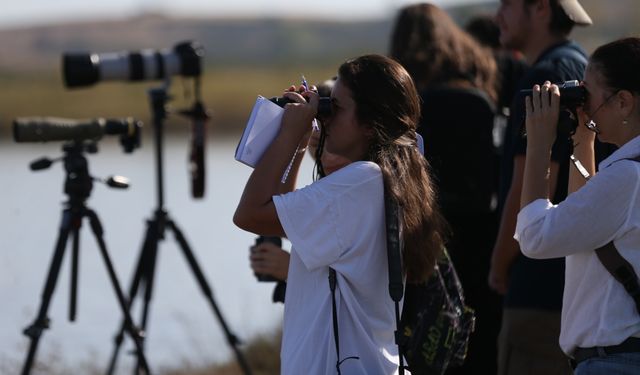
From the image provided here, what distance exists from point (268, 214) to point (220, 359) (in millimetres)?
3131

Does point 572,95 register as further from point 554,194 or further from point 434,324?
point 554,194

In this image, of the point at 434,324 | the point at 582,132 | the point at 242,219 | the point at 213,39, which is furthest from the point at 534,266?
the point at 213,39

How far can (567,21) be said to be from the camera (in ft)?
13.3

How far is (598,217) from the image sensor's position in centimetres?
277

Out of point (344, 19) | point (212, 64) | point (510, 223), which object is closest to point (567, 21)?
point (510, 223)

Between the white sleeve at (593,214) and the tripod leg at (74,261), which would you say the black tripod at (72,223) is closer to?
the tripod leg at (74,261)

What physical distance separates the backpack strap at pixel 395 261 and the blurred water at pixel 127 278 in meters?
2.77

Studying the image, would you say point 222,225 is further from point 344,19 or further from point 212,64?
point 344,19

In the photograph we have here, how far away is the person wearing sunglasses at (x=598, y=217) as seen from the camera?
2764 millimetres

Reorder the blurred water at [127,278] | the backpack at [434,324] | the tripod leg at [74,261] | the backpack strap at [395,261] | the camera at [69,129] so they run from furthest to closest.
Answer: the blurred water at [127,278]
the tripod leg at [74,261]
the camera at [69,129]
the backpack at [434,324]
the backpack strap at [395,261]

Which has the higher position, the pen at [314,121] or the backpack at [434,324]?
the pen at [314,121]

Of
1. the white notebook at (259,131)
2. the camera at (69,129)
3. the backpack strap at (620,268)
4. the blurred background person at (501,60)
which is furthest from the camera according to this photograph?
the blurred background person at (501,60)

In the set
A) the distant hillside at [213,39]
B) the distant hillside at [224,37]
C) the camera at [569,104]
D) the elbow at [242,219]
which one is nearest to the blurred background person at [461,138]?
the camera at [569,104]

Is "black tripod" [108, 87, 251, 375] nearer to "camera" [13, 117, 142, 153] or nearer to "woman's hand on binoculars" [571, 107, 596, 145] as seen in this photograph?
"camera" [13, 117, 142, 153]
